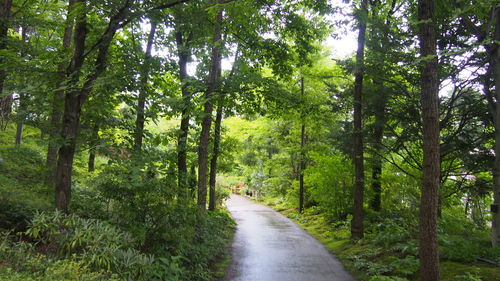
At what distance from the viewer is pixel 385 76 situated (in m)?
10.0

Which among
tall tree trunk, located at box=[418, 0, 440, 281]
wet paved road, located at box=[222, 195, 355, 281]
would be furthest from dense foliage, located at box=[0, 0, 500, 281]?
wet paved road, located at box=[222, 195, 355, 281]

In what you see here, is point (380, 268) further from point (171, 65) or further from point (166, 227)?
point (171, 65)

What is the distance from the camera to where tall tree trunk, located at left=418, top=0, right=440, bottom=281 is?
5758mm

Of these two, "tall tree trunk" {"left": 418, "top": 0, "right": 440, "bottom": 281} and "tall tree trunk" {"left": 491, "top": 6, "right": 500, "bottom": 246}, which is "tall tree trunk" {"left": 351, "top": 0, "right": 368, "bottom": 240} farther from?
"tall tree trunk" {"left": 418, "top": 0, "right": 440, "bottom": 281}

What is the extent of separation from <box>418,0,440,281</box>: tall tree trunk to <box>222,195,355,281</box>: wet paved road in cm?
200

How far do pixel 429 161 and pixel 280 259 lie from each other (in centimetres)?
487

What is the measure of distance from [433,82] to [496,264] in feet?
13.5

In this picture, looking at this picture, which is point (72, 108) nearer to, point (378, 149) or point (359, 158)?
point (359, 158)

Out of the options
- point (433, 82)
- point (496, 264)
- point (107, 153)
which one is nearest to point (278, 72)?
point (433, 82)

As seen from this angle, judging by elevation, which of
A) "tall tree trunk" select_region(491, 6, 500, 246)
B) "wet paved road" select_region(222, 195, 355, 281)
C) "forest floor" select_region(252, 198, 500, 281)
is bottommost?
"wet paved road" select_region(222, 195, 355, 281)

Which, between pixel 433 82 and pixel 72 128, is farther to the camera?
pixel 72 128

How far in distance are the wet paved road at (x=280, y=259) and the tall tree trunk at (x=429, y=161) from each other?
2.00 meters

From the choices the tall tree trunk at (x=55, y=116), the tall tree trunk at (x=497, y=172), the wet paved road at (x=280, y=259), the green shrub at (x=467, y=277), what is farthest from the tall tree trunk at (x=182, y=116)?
the tall tree trunk at (x=497, y=172)

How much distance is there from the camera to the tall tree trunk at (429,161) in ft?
18.9
